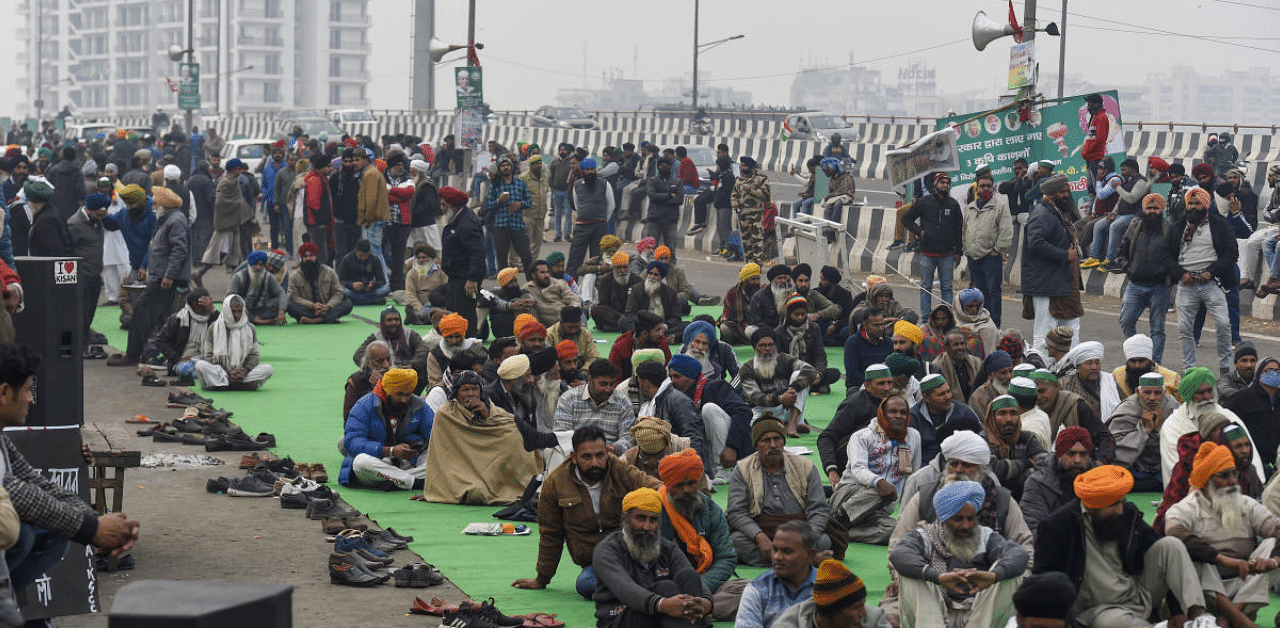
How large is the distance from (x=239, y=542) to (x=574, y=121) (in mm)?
46885

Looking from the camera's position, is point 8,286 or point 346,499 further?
point 346,499

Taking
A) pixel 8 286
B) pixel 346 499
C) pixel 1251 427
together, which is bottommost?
pixel 346 499

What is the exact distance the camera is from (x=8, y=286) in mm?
8188

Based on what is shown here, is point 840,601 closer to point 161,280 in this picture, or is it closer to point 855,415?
point 855,415

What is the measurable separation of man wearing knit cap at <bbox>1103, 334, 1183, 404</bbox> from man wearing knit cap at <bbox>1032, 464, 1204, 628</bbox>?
12.7 ft

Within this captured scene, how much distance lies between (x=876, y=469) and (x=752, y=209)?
44.4 feet

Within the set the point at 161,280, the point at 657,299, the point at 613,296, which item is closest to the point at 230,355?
the point at 161,280

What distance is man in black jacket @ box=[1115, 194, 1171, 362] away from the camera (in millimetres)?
14141

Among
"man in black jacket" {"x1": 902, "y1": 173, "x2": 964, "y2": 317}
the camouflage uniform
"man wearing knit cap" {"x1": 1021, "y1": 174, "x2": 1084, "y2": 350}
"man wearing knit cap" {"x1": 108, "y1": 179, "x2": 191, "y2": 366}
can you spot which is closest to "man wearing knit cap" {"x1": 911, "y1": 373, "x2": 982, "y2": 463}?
"man wearing knit cap" {"x1": 1021, "y1": 174, "x2": 1084, "y2": 350}

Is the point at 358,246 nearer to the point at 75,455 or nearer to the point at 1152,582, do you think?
the point at 75,455

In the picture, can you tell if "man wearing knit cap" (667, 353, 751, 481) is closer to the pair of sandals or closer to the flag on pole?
the pair of sandals

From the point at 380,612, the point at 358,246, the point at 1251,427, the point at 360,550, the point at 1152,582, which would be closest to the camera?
the point at 1152,582

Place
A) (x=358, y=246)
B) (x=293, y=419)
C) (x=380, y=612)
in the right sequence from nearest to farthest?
(x=380, y=612) → (x=293, y=419) → (x=358, y=246)

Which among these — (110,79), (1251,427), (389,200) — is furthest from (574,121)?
(110,79)
